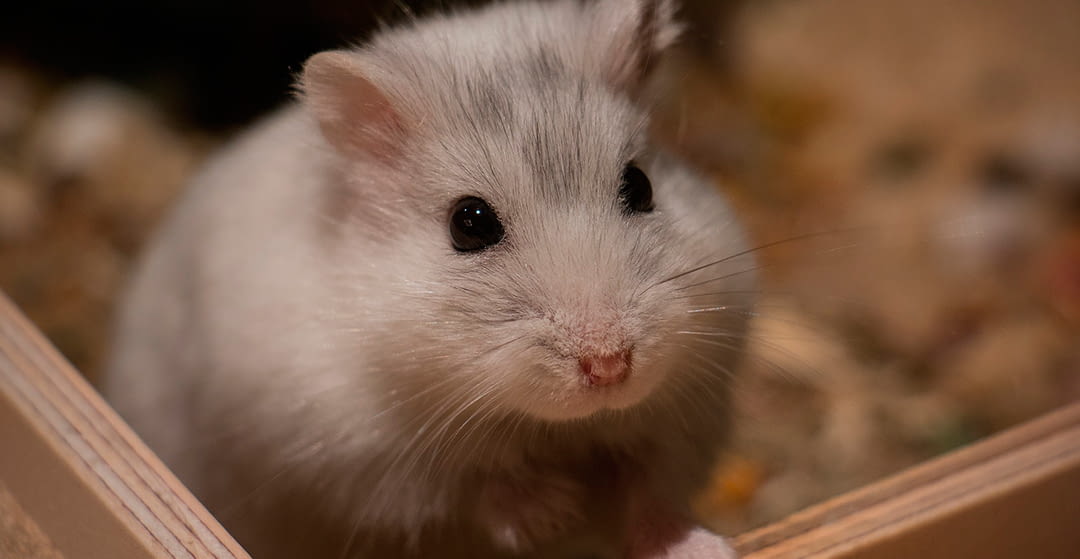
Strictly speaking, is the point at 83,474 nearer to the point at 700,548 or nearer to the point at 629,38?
the point at 700,548

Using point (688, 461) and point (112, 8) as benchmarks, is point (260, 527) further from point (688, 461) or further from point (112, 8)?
point (112, 8)

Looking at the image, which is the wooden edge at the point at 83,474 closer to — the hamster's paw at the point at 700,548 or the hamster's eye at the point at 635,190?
the hamster's paw at the point at 700,548

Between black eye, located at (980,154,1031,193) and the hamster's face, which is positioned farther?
black eye, located at (980,154,1031,193)

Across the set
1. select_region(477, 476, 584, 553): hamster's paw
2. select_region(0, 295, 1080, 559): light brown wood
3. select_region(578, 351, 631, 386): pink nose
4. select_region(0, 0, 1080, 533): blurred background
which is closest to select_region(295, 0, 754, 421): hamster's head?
select_region(578, 351, 631, 386): pink nose

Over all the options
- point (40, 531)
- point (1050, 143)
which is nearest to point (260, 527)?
point (40, 531)

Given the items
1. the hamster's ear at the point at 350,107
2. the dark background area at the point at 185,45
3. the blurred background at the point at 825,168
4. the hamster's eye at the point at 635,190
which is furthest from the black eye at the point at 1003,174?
the hamster's ear at the point at 350,107

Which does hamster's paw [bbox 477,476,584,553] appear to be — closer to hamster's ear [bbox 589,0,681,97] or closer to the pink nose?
A: the pink nose
